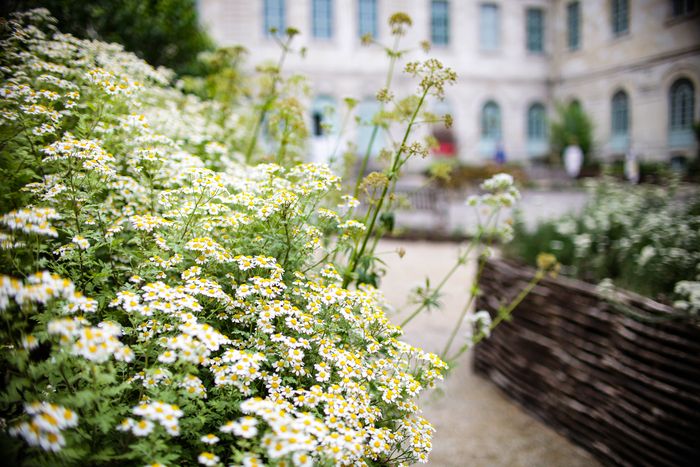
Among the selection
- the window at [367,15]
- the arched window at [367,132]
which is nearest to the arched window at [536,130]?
the arched window at [367,132]

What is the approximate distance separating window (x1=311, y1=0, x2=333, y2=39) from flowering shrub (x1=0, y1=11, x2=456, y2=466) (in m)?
19.0

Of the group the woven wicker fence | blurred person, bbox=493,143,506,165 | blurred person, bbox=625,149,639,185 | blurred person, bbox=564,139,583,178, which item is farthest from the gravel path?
blurred person, bbox=493,143,506,165

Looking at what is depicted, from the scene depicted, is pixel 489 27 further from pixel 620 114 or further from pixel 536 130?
pixel 620 114

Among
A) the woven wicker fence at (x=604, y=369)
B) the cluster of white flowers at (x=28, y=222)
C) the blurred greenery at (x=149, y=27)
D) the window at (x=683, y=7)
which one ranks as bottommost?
the woven wicker fence at (x=604, y=369)

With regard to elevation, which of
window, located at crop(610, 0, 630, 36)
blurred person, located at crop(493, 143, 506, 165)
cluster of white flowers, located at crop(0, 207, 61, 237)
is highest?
window, located at crop(610, 0, 630, 36)

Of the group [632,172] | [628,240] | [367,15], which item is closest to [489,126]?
[367,15]

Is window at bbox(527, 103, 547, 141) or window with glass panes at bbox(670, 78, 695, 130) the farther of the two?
window at bbox(527, 103, 547, 141)

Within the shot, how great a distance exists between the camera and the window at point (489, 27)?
68.3 feet

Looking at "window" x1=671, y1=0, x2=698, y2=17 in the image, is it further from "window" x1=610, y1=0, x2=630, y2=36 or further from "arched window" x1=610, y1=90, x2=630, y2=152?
"arched window" x1=610, y1=90, x2=630, y2=152

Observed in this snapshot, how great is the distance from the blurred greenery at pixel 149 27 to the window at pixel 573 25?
59.5ft

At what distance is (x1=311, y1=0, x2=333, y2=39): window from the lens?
19125 mm

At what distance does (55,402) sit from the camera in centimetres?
101

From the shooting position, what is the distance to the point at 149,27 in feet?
18.8

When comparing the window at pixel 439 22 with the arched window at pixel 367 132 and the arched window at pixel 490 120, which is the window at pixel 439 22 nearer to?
the arched window at pixel 490 120
